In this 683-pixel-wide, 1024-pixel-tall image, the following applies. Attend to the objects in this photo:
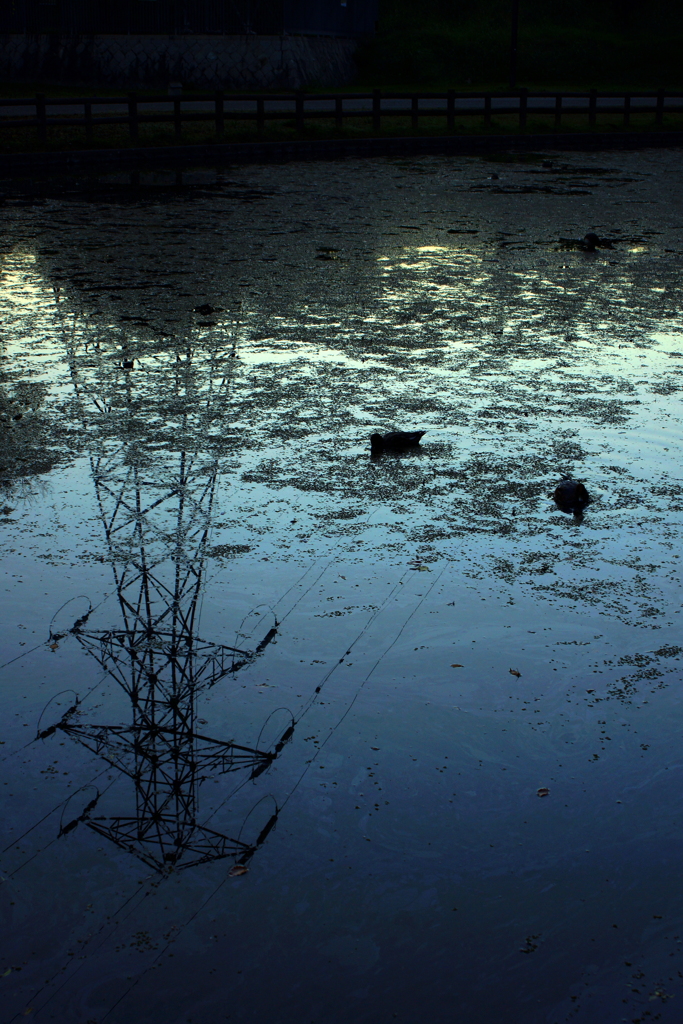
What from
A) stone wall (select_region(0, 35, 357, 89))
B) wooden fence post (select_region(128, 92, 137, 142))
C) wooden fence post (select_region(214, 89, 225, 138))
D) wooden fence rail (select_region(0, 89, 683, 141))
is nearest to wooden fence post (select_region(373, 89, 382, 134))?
wooden fence rail (select_region(0, 89, 683, 141))

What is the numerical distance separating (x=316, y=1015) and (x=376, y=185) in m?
16.7

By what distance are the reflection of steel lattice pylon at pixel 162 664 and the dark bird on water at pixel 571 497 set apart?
5.48 ft

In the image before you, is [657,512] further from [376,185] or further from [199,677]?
[376,185]

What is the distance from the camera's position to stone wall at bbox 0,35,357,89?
33.8m

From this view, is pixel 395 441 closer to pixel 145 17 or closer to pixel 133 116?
pixel 133 116

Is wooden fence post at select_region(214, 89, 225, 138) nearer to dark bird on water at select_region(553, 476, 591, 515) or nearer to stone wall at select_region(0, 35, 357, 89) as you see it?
stone wall at select_region(0, 35, 357, 89)

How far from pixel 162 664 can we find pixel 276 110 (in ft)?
83.2

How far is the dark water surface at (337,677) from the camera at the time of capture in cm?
251

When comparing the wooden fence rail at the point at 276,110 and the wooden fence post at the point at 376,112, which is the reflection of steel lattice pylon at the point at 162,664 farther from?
the wooden fence post at the point at 376,112

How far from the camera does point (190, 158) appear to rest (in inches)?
829

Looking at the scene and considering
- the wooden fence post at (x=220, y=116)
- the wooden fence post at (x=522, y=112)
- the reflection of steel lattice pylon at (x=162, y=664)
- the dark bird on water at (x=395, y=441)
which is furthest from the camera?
the wooden fence post at (x=522, y=112)

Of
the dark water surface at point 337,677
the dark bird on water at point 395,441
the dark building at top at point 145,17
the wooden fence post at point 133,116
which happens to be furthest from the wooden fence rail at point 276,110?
the dark bird on water at point 395,441

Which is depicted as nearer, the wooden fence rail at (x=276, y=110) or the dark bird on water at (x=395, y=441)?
the dark bird on water at (x=395, y=441)

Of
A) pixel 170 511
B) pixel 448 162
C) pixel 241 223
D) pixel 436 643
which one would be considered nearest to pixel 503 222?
pixel 241 223
